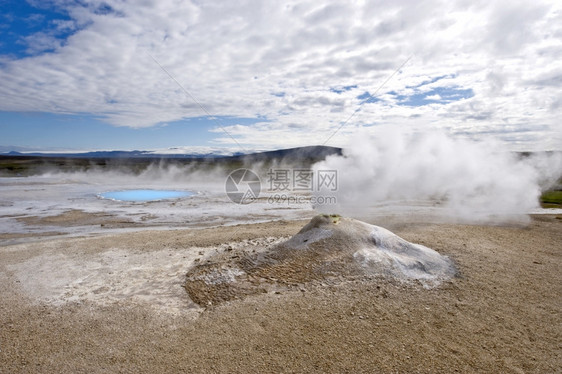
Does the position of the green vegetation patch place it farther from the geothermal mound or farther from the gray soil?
the geothermal mound

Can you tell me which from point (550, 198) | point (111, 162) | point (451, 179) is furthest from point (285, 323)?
point (111, 162)

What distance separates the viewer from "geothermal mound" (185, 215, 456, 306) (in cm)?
736

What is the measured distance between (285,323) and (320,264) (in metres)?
2.34

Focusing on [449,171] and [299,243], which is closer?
[299,243]

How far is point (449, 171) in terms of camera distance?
20.1 meters

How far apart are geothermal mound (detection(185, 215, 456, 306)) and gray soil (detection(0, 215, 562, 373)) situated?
0.27 metres

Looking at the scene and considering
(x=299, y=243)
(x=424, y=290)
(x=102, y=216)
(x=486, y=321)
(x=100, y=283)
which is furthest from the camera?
(x=102, y=216)

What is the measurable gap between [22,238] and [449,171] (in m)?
22.1

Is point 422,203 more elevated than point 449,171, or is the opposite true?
point 449,171

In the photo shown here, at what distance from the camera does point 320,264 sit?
26.0ft

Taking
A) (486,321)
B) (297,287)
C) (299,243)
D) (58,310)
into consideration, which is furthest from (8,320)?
(486,321)

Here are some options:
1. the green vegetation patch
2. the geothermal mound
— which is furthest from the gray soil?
the green vegetation patch

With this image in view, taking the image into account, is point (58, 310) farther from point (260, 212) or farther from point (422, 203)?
point (422, 203)

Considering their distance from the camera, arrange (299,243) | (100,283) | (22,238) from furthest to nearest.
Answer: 1. (22,238)
2. (299,243)
3. (100,283)
